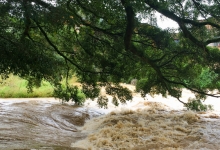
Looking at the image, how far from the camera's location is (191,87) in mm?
7766

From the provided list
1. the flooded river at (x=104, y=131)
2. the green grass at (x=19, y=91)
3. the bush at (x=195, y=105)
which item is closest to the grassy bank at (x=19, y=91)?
the green grass at (x=19, y=91)

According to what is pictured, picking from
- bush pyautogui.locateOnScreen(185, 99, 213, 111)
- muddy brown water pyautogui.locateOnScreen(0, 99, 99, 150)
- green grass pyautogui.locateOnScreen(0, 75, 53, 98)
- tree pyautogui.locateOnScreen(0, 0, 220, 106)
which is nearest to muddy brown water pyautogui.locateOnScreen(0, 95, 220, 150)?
muddy brown water pyautogui.locateOnScreen(0, 99, 99, 150)

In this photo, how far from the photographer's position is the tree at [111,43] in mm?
4805

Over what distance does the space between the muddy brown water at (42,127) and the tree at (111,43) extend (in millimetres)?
1247

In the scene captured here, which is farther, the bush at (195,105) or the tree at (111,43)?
the bush at (195,105)

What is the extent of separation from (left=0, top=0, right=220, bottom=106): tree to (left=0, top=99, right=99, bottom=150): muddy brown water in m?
1.25

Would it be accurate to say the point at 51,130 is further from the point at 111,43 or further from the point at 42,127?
the point at 111,43

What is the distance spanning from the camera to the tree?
4.80 metres

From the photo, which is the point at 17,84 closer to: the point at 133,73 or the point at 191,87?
the point at 133,73

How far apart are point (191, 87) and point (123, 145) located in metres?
3.58

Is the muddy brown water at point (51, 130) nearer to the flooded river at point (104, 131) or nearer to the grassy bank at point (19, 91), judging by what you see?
the flooded river at point (104, 131)

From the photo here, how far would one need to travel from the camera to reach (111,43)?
7.04m

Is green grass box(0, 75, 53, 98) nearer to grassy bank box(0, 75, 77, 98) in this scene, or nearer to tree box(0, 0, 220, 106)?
grassy bank box(0, 75, 77, 98)

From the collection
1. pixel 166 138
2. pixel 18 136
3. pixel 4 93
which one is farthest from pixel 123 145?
pixel 4 93
